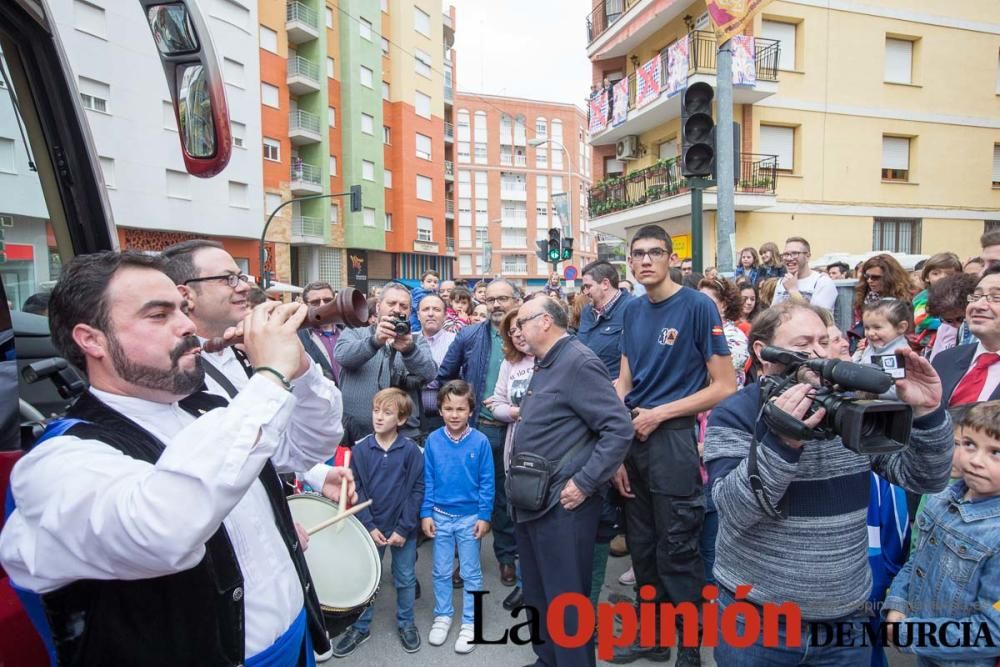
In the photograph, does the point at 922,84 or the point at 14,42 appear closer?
the point at 14,42

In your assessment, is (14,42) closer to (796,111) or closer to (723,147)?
(723,147)

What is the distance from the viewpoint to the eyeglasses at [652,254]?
3811 millimetres

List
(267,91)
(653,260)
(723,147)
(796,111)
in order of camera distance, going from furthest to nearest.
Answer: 1. (267,91)
2. (796,111)
3. (723,147)
4. (653,260)

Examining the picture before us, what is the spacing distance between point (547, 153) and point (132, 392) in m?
69.4

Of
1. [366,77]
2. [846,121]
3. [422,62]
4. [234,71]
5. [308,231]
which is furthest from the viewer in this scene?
[422,62]

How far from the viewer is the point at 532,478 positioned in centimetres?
319

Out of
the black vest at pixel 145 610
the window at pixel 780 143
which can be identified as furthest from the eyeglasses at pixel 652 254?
the window at pixel 780 143

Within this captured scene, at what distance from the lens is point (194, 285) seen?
7.89ft

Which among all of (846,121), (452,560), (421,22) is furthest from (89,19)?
(421,22)

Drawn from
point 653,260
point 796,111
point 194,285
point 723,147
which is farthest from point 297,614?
point 796,111

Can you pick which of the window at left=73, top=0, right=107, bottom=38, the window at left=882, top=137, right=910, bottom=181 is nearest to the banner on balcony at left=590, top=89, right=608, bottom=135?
the window at left=882, top=137, right=910, bottom=181

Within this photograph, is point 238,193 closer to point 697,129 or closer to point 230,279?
point 697,129

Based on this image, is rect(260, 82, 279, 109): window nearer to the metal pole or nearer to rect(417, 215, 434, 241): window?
rect(417, 215, 434, 241): window

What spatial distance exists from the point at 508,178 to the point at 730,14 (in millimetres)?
61362
